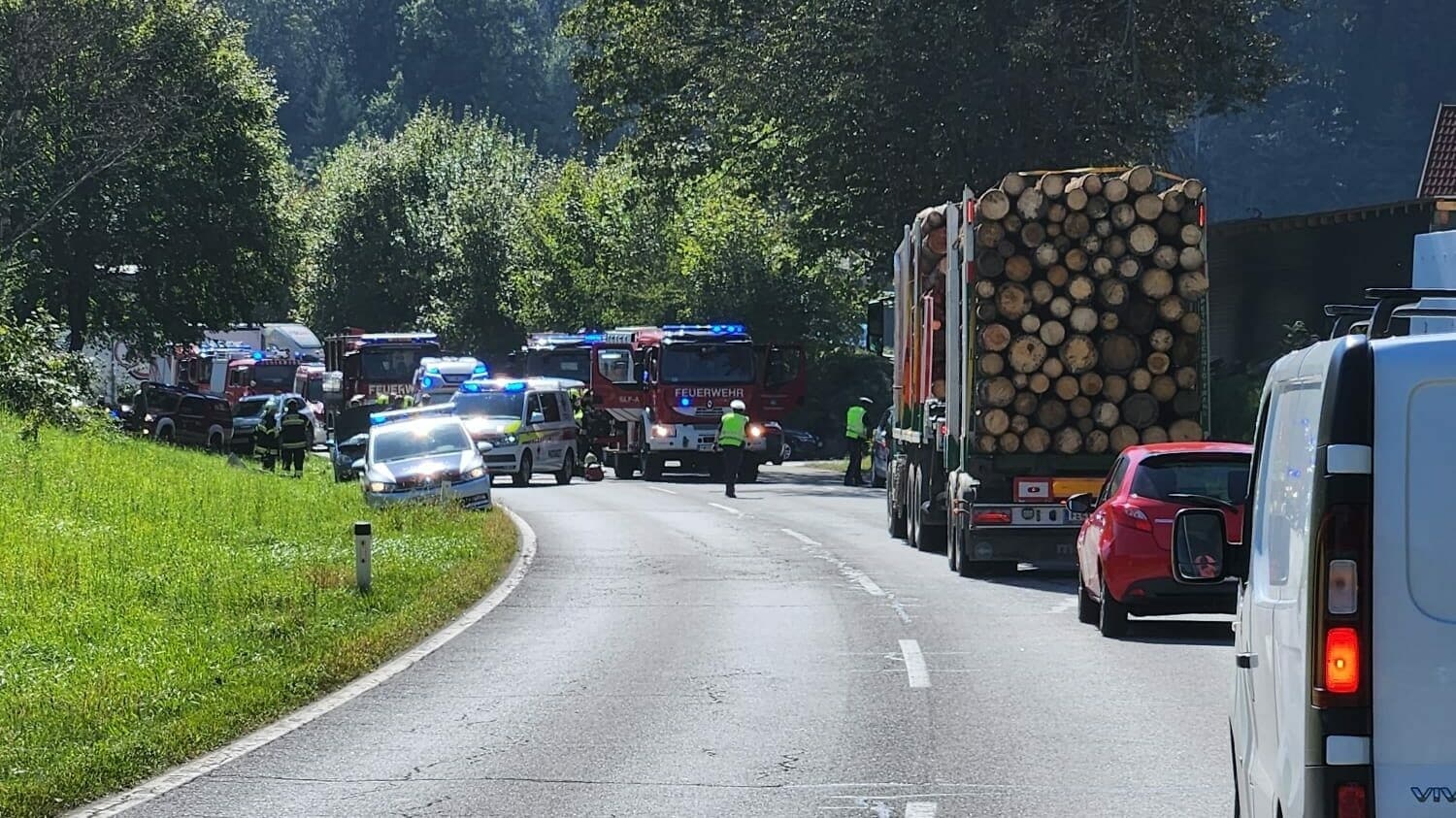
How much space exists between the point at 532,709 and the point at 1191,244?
10995mm

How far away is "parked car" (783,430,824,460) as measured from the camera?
57812 mm

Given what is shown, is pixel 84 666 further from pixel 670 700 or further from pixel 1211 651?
pixel 1211 651

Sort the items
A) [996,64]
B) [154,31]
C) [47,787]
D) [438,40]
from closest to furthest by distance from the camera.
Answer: [47,787]
[996,64]
[154,31]
[438,40]

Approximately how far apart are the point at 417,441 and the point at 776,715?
2056 cm

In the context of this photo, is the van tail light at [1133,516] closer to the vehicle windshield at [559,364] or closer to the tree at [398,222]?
the vehicle windshield at [559,364]

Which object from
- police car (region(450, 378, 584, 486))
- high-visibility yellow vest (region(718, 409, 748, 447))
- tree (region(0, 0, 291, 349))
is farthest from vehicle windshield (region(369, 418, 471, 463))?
tree (region(0, 0, 291, 349))

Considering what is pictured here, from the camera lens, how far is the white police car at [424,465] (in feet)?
100

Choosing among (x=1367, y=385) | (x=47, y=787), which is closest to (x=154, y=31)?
(x=47, y=787)

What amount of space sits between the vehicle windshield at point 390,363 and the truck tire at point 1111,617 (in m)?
40.7

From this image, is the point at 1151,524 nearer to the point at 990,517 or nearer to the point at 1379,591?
the point at 990,517

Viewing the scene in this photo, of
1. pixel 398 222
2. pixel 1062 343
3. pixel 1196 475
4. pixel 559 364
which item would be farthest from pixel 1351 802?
pixel 398 222

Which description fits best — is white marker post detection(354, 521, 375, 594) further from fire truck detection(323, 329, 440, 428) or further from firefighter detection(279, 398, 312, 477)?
fire truck detection(323, 329, 440, 428)

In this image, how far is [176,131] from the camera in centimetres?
5025

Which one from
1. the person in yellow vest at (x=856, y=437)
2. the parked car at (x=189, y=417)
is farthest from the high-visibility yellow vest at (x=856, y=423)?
the parked car at (x=189, y=417)
